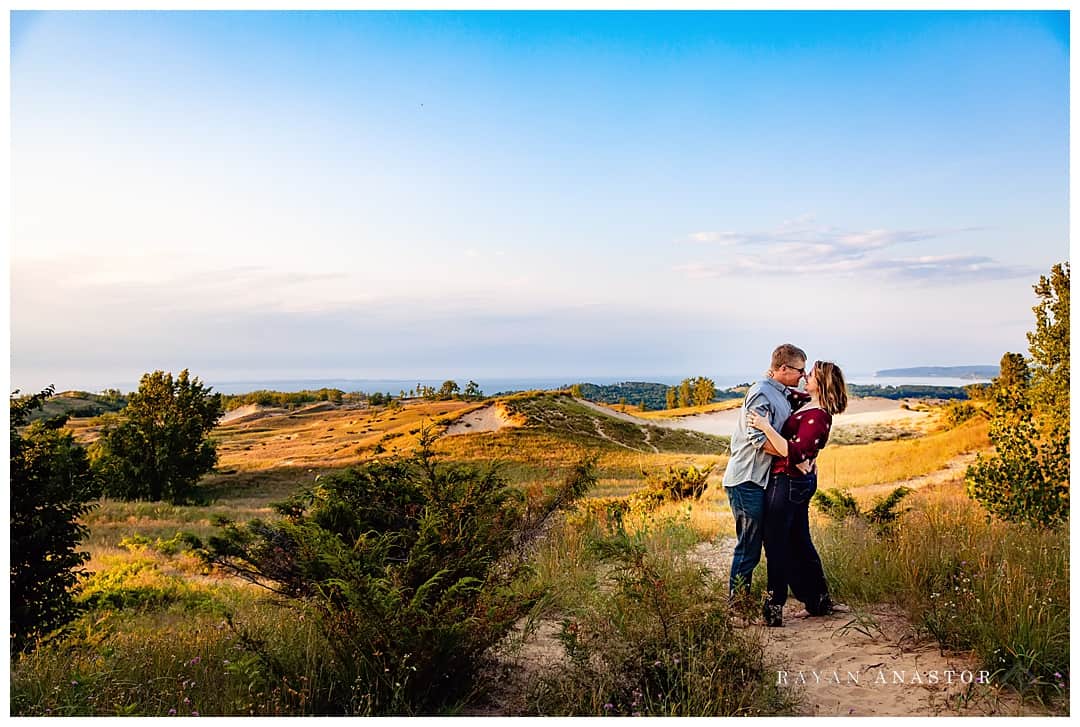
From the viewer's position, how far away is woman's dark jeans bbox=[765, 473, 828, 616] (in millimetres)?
4949

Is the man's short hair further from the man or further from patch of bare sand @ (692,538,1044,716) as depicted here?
patch of bare sand @ (692,538,1044,716)

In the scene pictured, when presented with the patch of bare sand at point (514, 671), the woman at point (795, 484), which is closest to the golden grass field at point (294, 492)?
the patch of bare sand at point (514, 671)

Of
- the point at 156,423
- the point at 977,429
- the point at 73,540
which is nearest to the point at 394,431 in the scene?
the point at 156,423

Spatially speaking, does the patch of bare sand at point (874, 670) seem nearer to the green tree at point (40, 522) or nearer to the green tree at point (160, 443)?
the green tree at point (40, 522)

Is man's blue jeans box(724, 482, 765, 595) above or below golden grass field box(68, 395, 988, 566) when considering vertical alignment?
above

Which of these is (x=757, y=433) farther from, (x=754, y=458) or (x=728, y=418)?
(x=728, y=418)

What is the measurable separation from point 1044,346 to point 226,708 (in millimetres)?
7436

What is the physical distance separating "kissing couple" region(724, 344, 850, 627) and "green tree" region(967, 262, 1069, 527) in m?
3.01

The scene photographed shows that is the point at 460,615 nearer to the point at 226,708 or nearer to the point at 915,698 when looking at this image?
the point at 226,708

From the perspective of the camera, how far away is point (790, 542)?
16.8 ft

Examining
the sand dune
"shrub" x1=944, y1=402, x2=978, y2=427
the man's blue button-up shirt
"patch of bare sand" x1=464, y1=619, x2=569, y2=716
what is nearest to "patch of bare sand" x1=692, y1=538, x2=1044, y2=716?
the man's blue button-up shirt

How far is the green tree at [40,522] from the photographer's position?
5.70m

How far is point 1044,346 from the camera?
288 inches

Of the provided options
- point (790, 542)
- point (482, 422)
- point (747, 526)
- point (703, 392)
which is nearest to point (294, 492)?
point (747, 526)
